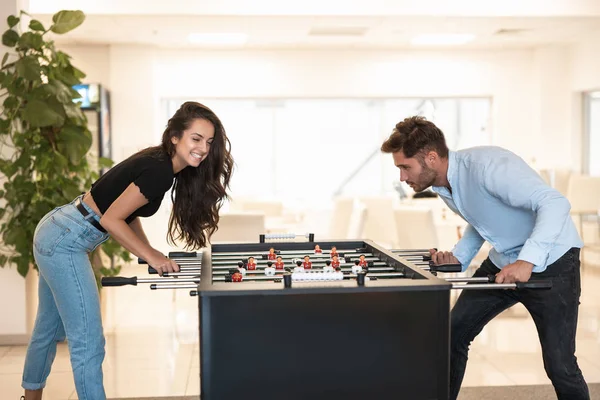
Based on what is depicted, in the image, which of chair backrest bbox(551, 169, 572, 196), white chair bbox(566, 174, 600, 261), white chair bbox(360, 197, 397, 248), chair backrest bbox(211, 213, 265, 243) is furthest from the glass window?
chair backrest bbox(211, 213, 265, 243)

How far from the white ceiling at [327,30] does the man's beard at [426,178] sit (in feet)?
17.0

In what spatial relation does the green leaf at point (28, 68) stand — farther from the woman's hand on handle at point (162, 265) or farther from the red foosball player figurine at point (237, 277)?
the red foosball player figurine at point (237, 277)

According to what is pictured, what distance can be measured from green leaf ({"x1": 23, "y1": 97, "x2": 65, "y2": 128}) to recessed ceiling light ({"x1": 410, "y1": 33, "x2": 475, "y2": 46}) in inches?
226

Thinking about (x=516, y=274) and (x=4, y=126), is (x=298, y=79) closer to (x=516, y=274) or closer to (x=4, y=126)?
(x=4, y=126)

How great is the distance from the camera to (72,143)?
5.29 m

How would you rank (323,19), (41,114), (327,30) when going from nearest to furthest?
(41,114) → (323,19) → (327,30)

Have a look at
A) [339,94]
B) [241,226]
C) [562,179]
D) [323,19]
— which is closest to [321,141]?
[339,94]

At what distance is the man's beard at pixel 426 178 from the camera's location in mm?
3043

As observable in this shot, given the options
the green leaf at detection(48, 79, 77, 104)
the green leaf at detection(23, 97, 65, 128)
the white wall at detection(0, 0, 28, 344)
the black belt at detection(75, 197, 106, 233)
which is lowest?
the white wall at detection(0, 0, 28, 344)

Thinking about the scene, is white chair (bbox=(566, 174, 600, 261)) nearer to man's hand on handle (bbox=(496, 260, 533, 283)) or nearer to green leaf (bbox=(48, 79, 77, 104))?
green leaf (bbox=(48, 79, 77, 104))

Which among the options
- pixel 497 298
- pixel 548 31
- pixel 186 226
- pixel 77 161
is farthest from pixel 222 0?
pixel 497 298

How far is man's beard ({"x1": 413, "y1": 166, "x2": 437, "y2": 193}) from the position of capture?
3.04 meters

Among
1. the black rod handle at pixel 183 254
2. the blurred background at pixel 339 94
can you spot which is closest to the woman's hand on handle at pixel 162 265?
the black rod handle at pixel 183 254

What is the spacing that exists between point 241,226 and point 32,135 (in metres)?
2.04
